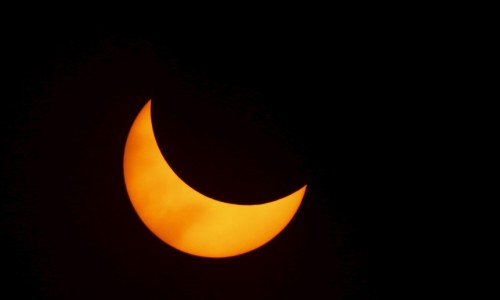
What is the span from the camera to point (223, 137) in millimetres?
1604

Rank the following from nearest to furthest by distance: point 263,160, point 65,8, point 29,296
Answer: point 263,160, point 65,8, point 29,296

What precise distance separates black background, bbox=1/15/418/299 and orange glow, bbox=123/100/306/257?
0.40ft

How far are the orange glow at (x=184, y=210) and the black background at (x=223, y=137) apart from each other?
123 millimetres

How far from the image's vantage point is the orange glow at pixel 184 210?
5.15 ft

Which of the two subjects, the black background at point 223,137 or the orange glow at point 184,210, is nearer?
the orange glow at point 184,210

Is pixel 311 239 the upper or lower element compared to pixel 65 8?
lower

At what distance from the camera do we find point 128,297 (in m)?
1.88

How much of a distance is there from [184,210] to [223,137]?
308 millimetres

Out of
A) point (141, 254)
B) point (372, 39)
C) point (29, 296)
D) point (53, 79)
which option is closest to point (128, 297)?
point (141, 254)

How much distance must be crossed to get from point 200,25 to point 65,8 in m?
0.55

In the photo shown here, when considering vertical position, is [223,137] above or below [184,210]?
above

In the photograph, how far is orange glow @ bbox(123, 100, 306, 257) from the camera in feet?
5.15

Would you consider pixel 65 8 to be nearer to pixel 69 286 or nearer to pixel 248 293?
pixel 69 286

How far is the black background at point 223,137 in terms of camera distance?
1.72m
